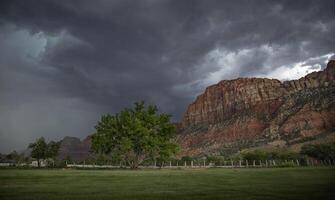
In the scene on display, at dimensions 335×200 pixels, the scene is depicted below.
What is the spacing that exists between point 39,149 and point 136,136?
132 ft

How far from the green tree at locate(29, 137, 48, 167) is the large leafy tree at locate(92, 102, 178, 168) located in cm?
3133

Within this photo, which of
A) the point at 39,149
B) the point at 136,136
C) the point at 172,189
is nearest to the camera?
the point at 172,189

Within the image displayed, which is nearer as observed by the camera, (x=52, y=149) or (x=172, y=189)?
(x=172, y=189)

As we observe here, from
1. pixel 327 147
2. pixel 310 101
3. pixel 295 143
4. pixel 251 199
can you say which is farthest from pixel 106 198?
pixel 310 101

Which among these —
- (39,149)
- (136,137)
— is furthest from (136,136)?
(39,149)

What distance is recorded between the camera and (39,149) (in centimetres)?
9075

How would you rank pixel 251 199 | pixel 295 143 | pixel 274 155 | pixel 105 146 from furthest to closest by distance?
1. pixel 295 143
2. pixel 274 155
3. pixel 105 146
4. pixel 251 199

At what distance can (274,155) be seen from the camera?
108438mm

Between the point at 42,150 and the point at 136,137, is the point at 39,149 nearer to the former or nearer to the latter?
the point at 42,150

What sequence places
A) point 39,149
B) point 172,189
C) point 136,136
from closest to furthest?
point 172,189, point 136,136, point 39,149

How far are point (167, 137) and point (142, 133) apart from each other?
6853mm

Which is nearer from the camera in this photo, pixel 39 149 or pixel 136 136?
pixel 136 136

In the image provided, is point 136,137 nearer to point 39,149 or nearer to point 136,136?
point 136,136

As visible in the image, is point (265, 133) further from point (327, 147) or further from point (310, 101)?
point (327, 147)
